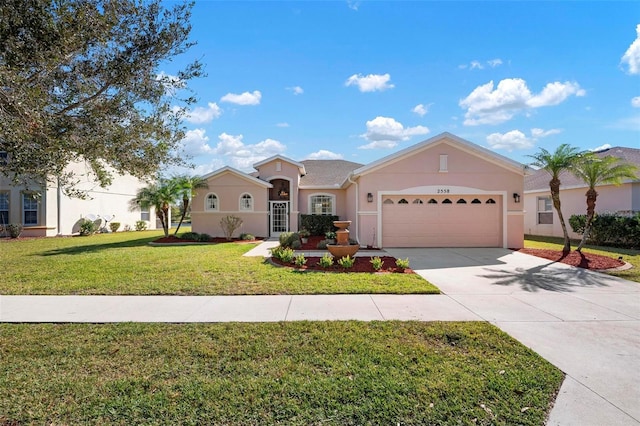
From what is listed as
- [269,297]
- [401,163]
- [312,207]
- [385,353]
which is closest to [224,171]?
[312,207]

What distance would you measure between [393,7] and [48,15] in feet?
27.9

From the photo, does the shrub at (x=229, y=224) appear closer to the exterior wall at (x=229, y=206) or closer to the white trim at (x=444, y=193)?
the exterior wall at (x=229, y=206)

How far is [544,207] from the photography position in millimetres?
21312

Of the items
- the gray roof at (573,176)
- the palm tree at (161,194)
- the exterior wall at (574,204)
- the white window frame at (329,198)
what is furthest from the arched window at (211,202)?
the exterior wall at (574,204)

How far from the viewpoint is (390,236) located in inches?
583

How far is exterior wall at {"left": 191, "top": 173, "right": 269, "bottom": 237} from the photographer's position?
20.3 meters

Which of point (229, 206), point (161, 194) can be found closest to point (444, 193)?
point (229, 206)

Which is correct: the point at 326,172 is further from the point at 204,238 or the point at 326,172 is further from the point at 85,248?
the point at 85,248

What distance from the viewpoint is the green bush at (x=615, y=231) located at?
48.3ft

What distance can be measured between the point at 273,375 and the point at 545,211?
23327 mm

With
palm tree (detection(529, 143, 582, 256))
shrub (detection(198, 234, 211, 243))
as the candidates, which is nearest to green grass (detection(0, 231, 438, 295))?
shrub (detection(198, 234, 211, 243))

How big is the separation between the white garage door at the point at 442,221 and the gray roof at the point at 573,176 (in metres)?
4.78

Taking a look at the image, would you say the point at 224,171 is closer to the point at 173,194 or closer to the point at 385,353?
the point at 173,194

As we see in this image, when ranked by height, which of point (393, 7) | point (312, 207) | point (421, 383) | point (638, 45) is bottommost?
point (421, 383)
